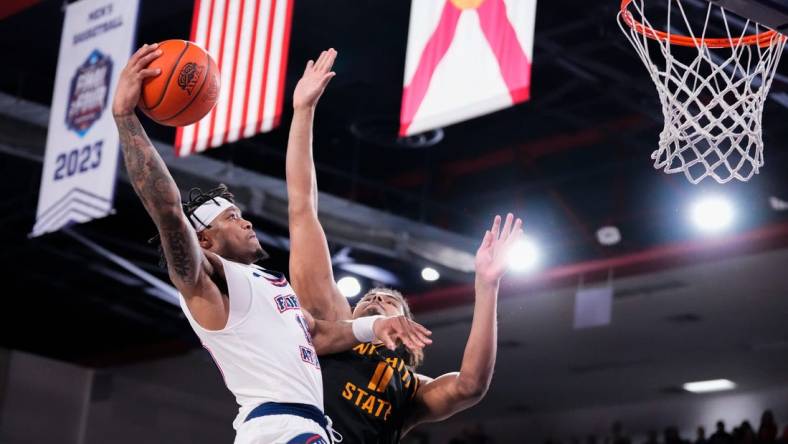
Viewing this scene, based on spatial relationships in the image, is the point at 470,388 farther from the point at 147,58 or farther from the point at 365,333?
the point at 147,58

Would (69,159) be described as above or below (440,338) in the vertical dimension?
below

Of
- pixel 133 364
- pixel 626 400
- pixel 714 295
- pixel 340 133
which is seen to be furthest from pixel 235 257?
pixel 133 364

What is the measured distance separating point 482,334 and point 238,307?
1.15 metres

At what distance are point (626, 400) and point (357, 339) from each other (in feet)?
44.4

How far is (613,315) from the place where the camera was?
45.9 feet

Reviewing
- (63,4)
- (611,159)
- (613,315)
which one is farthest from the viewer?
(613,315)

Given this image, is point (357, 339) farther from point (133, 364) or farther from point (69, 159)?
point (133, 364)

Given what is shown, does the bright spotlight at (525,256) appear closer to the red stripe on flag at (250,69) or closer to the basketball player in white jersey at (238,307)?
the red stripe on flag at (250,69)

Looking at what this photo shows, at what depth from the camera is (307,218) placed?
5316mm

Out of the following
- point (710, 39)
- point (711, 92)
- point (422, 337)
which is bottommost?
point (422, 337)

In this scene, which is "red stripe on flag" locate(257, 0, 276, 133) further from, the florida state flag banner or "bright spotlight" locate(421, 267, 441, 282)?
"bright spotlight" locate(421, 267, 441, 282)

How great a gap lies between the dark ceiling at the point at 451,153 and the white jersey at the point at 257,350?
5.72 metres

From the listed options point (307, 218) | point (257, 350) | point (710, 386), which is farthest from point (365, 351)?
point (710, 386)

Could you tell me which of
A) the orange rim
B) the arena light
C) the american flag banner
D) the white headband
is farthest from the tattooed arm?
the arena light
